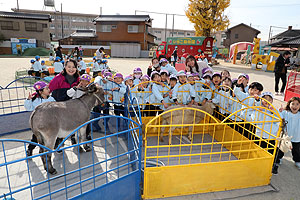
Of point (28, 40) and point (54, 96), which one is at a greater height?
point (28, 40)

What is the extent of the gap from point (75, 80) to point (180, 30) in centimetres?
5893

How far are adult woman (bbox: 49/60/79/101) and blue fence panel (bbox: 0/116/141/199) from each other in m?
1.32

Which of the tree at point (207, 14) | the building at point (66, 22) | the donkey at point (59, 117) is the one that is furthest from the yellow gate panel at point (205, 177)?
the building at point (66, 22)

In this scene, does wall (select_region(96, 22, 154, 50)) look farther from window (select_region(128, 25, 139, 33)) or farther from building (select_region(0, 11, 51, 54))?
building (select_region(0, 11, 51, 54))

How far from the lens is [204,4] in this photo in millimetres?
26641

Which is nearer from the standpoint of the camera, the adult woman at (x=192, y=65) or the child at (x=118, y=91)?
the child at (x=118, y=91)

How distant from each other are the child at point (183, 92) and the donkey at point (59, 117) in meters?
2.07

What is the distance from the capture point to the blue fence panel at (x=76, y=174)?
9.23ft

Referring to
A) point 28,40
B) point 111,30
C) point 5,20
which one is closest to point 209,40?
point 111,30

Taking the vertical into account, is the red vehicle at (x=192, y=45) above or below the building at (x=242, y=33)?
below

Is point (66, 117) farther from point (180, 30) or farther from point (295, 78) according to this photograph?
point (180, 30)

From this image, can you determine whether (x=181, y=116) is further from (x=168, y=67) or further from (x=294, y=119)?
(x=168, y=67)

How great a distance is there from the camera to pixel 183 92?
19.0ft

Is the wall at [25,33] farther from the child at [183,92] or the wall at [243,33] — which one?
the child at [183,92]
